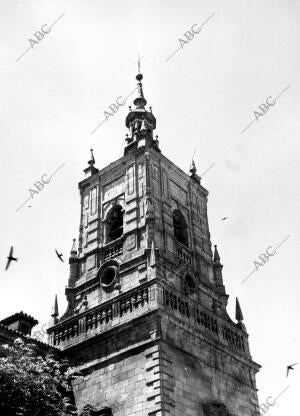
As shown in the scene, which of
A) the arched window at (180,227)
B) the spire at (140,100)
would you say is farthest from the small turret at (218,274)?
the spire at (140,100)

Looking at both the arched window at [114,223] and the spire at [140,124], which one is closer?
the arched window at [114,223]

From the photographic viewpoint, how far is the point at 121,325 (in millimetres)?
28078

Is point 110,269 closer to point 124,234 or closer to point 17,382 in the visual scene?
point 124,234

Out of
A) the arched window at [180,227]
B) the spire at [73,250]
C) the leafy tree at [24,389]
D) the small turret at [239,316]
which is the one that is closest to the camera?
the leafy tree at [24,389]

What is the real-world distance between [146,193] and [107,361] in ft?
30.3

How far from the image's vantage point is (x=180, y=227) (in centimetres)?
3497

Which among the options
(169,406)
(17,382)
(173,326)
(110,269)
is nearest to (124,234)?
(110,269)

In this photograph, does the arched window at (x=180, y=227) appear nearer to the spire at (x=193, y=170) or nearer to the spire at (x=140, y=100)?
the spire at (x=193, y=170)

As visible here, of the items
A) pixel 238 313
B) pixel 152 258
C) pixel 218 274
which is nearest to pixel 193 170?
pixel 218 274

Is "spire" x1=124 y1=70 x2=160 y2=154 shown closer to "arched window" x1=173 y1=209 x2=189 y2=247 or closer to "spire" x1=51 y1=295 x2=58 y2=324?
"arched window" x1=173 y1=209 x2=189 y2=247

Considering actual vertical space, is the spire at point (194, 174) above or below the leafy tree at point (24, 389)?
above

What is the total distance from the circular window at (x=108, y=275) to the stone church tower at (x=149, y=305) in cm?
5

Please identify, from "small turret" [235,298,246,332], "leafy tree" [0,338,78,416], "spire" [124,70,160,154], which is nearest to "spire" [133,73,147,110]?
"spire" [124,70,160,154]

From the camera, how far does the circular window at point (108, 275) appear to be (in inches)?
1242
